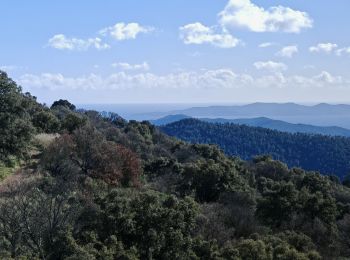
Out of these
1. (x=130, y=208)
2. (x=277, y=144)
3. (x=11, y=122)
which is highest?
(x=11, y=122)

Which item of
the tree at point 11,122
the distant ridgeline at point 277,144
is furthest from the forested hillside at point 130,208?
the distant ridgeline at point 277,144

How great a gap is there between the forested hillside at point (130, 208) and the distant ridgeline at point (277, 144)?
281ft

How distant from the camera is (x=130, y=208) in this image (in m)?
19.0

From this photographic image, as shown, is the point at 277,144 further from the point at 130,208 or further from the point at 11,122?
the point at 130,208

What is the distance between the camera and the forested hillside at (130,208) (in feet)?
58.9

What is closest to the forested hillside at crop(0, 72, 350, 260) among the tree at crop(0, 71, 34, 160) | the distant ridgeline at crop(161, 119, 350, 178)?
the tree at crop(0, 71, 34, 160)

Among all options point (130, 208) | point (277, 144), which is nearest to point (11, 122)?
point (130, 208)

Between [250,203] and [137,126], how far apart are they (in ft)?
136

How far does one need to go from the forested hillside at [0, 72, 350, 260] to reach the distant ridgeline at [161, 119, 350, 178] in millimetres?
85795

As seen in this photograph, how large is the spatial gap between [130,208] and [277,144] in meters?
120

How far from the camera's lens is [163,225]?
18641 millimetres

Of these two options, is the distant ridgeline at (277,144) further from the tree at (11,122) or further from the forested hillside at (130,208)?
the tree at (11,122)

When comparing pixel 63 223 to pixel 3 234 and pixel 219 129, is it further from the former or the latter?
pixel 219 129

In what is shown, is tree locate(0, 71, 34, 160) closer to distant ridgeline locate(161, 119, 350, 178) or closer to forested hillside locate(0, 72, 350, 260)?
forested hillside locate(0, 72, 350, 260)
